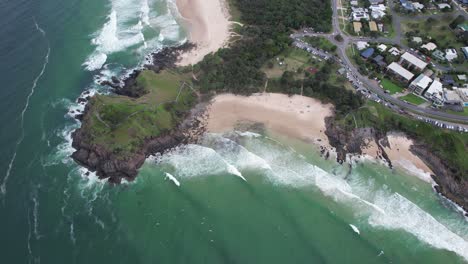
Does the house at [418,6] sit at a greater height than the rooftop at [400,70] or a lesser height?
greater

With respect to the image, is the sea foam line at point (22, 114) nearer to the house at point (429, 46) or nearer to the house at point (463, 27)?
the house at point (429, 46)

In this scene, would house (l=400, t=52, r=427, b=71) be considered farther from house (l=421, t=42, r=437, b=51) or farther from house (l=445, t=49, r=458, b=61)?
house (l=445, t=49, r=458, b=61)

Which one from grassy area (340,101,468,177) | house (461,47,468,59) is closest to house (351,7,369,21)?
house (461,47,468,59)

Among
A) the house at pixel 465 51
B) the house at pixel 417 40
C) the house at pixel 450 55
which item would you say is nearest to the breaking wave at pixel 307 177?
the house at pixel 450 55

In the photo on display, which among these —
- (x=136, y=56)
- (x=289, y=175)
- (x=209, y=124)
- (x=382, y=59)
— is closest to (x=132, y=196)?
(x=209, y=124)

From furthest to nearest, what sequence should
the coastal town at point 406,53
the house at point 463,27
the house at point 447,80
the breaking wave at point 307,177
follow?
1. the house at point 463,27
2. the house at point 447,80
3. the coastal town at point 406,53
4. the breaking wave at point 307,177

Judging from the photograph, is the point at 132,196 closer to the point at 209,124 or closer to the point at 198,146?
the point at 198,146
